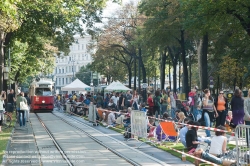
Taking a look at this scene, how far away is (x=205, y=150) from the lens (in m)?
11.9

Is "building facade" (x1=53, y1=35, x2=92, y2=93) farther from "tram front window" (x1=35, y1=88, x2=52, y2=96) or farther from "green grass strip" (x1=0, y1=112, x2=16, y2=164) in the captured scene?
"green grass strip" (x1=0, y1=112, x2=16, y2=164)

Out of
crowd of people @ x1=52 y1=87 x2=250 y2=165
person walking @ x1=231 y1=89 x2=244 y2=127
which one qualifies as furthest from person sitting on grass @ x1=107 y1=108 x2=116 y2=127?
person walking @ x1=231 y1=89 x2=244 y2=127

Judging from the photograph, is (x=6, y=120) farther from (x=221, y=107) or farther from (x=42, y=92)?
(x=42, y=92)

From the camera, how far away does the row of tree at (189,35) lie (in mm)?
26859

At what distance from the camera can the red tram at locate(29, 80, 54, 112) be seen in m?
43.6

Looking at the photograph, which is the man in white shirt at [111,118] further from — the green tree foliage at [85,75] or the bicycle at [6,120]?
the green tree foliage at [85,75]

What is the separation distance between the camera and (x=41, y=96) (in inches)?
1734

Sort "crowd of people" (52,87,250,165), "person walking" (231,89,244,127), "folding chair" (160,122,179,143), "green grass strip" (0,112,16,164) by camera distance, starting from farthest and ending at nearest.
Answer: "person walking" (231,89,244,127), "folding chair" (160,122,179,143), "green grass strip" (0,112,16,164), "crowd of people" (52,87,250,165)

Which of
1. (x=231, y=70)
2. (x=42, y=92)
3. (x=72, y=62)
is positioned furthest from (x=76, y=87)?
(x=72, y=62)

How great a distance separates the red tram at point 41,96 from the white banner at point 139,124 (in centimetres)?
2766

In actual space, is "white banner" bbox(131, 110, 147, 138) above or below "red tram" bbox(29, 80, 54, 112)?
Answer: below

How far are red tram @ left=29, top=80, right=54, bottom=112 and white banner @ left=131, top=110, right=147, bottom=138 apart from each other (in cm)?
2766

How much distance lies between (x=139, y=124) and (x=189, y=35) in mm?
22956

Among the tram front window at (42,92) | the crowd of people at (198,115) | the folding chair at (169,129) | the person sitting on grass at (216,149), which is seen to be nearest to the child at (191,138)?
the crowd of people at (198,115)
